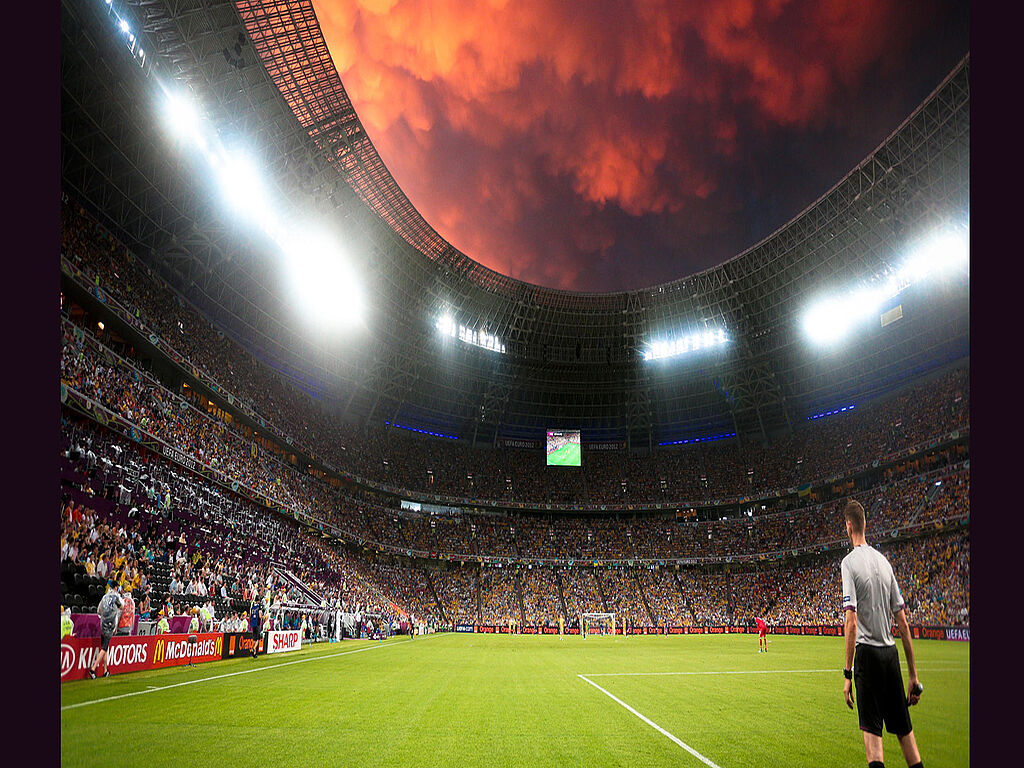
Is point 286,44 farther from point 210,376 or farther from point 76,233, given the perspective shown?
point 210,376

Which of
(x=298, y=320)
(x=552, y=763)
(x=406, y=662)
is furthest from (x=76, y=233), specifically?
(x=552, y=763)

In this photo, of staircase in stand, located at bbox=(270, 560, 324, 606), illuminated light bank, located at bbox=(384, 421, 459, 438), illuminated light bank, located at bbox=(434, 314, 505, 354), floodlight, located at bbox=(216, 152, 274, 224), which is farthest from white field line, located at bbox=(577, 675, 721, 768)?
illuminated light bank, located at bbox=(384, 421, 459, 438)

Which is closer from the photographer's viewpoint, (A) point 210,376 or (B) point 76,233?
(B) point 76,233

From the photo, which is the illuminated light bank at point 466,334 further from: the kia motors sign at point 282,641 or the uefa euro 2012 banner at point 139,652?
the uefa euro 2012 banner at point 139,652

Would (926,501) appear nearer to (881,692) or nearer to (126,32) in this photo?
(881,692)

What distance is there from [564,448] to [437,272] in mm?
26809

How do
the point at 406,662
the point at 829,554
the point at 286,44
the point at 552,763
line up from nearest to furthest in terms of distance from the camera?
the point at 552,763 < the point at 406,662 < the point at 286,44 < the point at 829,554

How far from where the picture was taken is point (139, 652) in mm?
15266

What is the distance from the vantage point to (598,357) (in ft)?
220

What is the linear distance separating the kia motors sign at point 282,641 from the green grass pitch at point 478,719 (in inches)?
278

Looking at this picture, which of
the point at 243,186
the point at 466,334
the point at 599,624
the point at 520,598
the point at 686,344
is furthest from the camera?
the point at 686,344

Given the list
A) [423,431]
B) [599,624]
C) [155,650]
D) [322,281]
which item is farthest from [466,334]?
[155,650]

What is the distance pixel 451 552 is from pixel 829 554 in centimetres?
3559

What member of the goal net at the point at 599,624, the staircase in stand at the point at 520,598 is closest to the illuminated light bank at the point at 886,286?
the goal net at the point at 599,624
